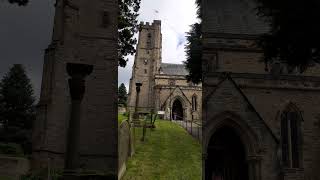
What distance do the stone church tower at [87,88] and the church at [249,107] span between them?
337cm

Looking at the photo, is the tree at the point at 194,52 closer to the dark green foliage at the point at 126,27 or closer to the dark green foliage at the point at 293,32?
the dark green foliage at the point at 126,27

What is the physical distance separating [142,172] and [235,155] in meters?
3.29

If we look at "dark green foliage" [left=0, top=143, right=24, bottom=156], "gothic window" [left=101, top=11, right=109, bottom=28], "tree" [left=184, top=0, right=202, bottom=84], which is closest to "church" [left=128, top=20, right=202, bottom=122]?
"tree" [left=184, top=0, right=202, bottom=84]

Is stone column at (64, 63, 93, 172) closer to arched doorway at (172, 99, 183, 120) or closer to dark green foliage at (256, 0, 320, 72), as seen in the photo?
dark green foliage at (256, 0, 320, 72)

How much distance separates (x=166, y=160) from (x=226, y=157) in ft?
7.00

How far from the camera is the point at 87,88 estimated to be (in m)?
15.1

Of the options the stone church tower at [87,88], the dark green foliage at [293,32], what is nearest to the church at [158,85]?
the stone church tower at [87,88]

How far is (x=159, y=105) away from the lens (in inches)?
2280

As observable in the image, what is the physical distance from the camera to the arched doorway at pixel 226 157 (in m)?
14.1

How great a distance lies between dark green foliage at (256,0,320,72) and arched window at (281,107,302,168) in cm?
787

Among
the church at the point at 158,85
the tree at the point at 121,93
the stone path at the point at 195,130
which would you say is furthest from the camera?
the church at the point at 158,85

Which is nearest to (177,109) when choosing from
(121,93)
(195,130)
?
(121,93)

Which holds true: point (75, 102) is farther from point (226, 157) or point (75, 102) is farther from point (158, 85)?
point (158, 85)

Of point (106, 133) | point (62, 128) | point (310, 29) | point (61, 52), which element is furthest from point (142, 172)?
point (310, 29)
